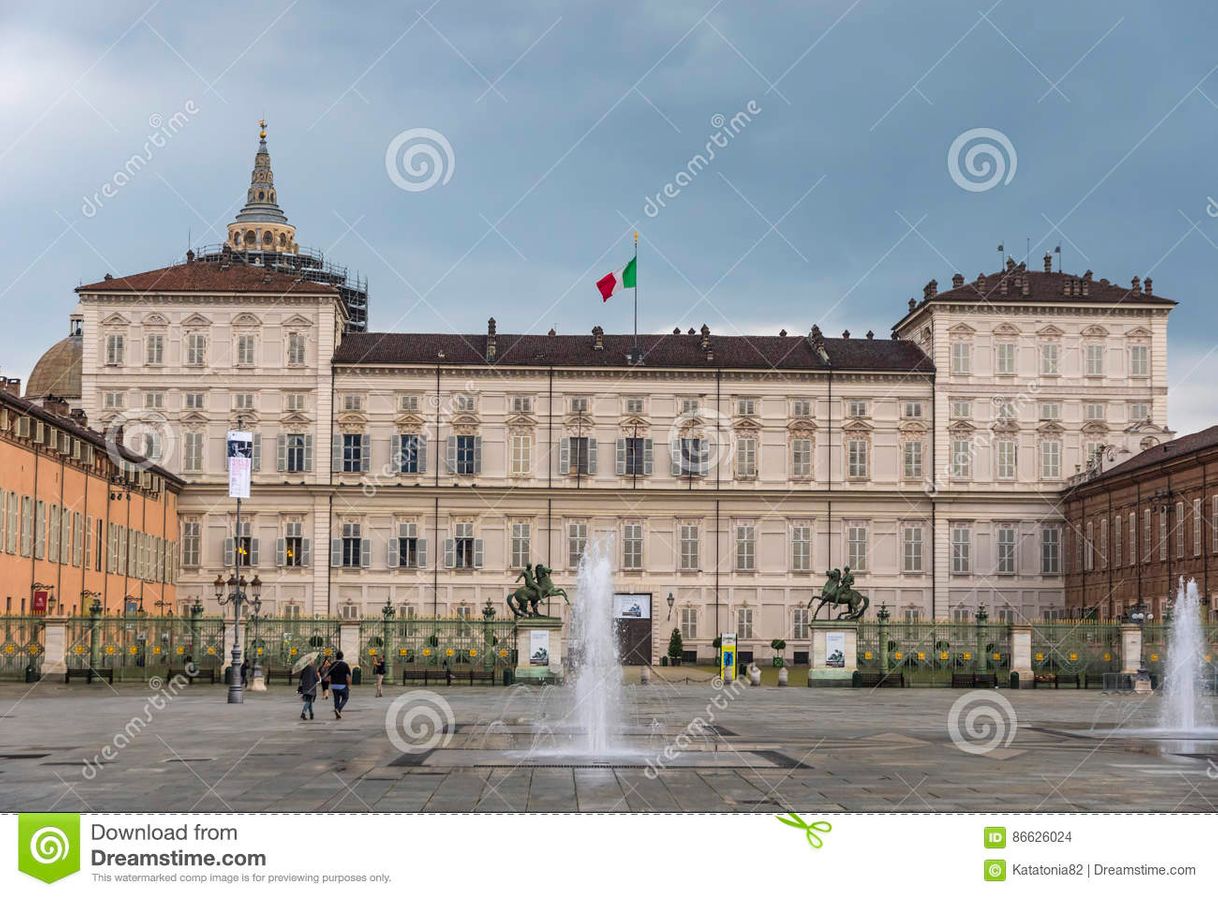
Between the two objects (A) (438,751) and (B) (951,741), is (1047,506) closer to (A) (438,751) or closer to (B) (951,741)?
(B) (951,741)

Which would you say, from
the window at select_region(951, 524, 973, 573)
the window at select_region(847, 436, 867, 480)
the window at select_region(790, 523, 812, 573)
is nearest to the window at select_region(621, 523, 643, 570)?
the window at select_region(790, 523, 812, 573)

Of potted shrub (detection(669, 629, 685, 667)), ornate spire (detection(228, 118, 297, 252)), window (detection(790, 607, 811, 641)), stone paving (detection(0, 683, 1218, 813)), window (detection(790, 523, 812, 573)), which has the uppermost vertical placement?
ornate spire (detection(228, 118, 297, 252))

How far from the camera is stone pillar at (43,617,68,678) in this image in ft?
156

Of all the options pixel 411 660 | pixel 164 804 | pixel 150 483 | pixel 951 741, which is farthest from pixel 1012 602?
pixel 164 804

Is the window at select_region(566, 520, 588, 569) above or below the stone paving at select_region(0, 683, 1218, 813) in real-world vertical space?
above

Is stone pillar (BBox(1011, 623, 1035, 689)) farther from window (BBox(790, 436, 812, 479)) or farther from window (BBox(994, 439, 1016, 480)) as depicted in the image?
window (BBox(790, 436, 812, 479))

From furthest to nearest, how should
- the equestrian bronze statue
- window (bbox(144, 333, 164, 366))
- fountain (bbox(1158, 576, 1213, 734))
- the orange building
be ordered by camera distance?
1. window (bbox(144, 333, 164, 366))
2. the orange building
3. the equestrian bronze statue
4. fountain (bbox(1158, 576, 1213, 734))

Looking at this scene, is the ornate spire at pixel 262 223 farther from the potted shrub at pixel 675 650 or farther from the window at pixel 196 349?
the potted shrub at pixel 675 650

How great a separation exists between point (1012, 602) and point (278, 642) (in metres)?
35.5

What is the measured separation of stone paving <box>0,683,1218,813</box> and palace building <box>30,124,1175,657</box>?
35366 millimetres

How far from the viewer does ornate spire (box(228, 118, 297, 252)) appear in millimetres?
99625

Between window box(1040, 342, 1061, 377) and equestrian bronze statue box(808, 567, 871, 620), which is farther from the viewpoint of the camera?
window box(1040, 342, 1061, 377)

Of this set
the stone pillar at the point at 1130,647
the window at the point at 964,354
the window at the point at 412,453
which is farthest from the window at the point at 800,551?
the stone pillar at the point at 1130,647
